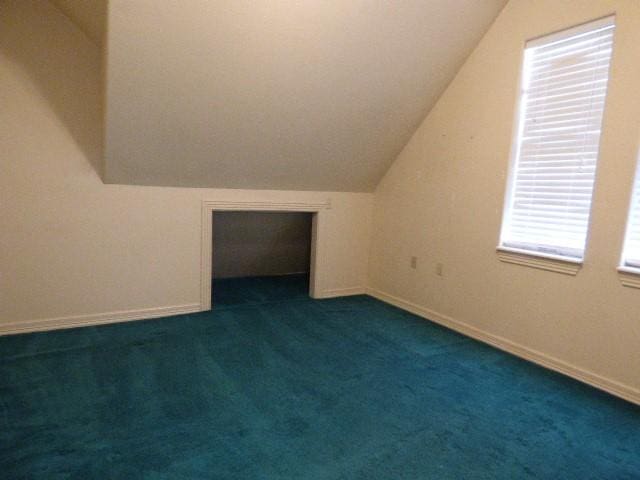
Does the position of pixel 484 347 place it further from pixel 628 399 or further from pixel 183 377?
pixel 183 377

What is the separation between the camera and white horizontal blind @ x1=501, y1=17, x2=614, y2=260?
260 centimetres

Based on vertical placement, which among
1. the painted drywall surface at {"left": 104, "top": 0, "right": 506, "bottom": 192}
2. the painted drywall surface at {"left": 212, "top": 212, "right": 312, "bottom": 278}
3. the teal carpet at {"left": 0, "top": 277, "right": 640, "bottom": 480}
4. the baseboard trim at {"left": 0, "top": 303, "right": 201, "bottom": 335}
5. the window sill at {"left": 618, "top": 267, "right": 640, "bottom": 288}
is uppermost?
the painted drywall surface at {"left": 104, "top": 0, "right": 506, "bottom": 192}

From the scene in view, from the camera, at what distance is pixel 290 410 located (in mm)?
2174

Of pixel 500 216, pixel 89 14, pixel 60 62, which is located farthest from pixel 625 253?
pixel 60 62

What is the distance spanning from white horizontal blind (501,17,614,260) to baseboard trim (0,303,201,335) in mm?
2842

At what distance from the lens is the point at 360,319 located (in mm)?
3730

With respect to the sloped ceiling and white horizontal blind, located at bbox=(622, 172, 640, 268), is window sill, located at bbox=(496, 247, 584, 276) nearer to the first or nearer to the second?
white horizontal blind, located at bbox=(622, 172, 640, 268)

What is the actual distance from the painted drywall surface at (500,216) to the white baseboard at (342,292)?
11.2 inches

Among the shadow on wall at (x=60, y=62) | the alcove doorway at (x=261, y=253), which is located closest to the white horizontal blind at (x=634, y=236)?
the alcove doorway at (x=261, y=253)

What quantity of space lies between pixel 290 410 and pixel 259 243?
316 cm

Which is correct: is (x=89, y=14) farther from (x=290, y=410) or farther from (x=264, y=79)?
(x=290, y=410)

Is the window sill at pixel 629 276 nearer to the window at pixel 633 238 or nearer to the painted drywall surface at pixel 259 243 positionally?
the window at pixel 633 238

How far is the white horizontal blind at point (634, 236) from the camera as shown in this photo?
240cm

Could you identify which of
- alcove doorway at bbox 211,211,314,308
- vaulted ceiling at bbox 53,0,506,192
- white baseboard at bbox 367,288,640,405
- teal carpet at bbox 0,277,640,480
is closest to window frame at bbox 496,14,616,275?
vaulted ceiling at bbox 53,0,506,192
